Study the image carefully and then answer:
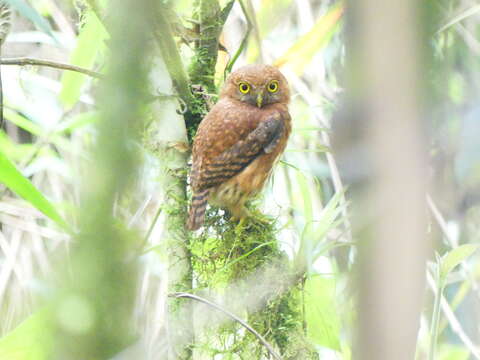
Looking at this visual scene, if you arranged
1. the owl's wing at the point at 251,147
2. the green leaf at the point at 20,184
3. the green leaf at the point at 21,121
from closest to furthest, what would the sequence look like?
the green leaf at the point at 20,184
the owl's wing at the point at 251,147
the green leaf at the point at 21,121

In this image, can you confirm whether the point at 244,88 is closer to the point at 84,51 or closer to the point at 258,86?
the point at 258,86

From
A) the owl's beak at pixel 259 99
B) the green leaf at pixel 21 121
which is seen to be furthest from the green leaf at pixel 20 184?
the green leaf at pixel 21 121

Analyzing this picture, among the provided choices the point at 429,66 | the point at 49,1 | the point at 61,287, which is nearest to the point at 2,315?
the point at 49,1

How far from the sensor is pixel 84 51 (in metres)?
1.74

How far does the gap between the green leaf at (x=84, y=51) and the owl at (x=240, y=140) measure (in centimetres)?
36

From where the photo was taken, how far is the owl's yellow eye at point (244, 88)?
1893mm

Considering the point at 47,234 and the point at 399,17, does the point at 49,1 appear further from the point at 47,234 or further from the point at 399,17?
the point at 399,17

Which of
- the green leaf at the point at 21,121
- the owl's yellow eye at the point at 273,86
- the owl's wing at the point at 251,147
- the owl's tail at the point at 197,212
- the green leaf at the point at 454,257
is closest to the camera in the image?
the green leaf at the point at 454,257

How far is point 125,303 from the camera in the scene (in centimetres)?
29

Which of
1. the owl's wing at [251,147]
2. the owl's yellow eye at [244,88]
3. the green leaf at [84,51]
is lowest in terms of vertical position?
the owl's wing at [251,147]

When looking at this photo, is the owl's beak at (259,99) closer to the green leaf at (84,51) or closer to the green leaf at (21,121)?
the green leaf at (84,51)

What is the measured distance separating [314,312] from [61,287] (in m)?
1.44

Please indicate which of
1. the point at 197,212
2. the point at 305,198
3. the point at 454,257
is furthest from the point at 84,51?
the point at 454,257

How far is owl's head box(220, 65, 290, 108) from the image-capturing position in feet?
6.16
